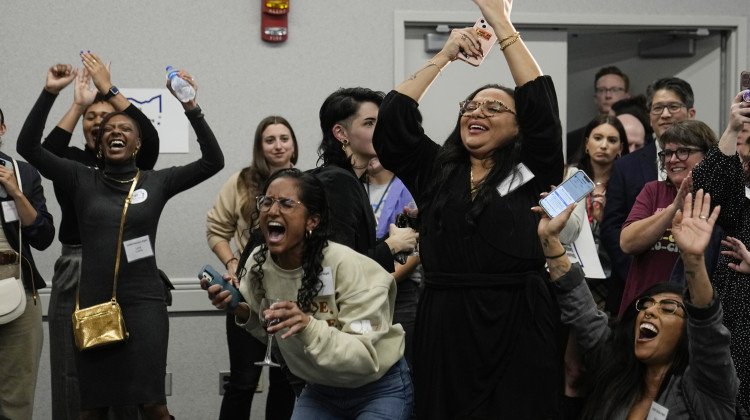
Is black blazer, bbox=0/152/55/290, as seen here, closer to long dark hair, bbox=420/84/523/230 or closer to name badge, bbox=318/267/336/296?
name badge, bbox=318/267/336/296

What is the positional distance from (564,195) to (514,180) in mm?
150

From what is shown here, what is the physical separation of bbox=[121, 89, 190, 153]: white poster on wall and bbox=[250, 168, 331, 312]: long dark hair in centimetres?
284

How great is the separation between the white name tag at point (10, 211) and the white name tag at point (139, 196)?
0.74m

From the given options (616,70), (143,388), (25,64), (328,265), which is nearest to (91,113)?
(25,64)

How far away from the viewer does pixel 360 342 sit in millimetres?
2908

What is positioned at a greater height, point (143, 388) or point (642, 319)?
point (642, 319)

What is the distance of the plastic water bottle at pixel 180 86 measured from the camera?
409cm

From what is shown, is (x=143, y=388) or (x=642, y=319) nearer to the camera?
(x=642, y=319)

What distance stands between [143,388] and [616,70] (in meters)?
3.86

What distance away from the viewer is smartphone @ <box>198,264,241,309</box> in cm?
288

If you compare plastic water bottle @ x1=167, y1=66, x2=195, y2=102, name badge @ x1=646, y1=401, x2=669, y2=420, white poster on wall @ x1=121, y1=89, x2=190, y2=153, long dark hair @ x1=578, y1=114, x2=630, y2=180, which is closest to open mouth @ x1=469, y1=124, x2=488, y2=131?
name badge @ x1=646, y1=401, x2=669, y2=420

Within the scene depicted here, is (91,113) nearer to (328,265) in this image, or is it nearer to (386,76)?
(386,76)

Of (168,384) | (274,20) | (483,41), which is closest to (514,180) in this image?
(483,41)

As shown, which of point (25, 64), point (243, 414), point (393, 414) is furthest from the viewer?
point (25, 64)
